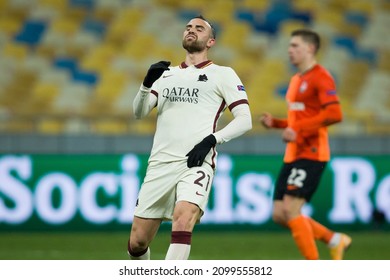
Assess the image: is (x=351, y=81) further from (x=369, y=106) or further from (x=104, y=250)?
(x=104, y=250)

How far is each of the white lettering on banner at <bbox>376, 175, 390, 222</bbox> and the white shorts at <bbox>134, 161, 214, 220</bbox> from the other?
6.84 m

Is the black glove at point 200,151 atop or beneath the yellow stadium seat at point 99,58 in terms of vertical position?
beneath

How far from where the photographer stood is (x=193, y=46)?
6449mm

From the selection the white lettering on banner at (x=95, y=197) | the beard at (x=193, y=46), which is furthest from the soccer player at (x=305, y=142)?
the white lettering on banner at (x=95, y=197)

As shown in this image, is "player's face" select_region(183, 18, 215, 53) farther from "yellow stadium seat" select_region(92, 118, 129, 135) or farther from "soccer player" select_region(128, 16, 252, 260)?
"yellow stadium seat" select_region(92, 118, 129, 135)

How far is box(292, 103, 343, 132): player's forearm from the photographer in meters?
7.89

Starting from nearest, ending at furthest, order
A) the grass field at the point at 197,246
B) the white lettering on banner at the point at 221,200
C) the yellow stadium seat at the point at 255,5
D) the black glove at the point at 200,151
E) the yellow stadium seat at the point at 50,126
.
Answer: the black glove at the point at 200,151 → the grass field at the point at 197,246 → the white lettering on banner at the point at 221,200 → the yellow stadium seat at the point at 50,126 → the yellow stadium seat at the point at 255,5

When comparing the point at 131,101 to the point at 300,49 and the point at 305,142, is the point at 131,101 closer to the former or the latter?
the point at 300,49

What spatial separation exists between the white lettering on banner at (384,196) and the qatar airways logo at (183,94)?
22.7 ft

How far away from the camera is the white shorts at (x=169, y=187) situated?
20.3ft

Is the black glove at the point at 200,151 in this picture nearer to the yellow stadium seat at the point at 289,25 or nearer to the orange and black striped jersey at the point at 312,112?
the orange and black striped jersey at the point at 312,112

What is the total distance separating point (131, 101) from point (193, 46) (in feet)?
27.5

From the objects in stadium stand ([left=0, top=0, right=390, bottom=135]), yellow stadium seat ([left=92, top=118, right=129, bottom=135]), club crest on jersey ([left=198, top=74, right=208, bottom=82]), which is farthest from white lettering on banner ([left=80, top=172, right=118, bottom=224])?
club crest on jersey ([left=198, top=74, right=208, bottom=82])
